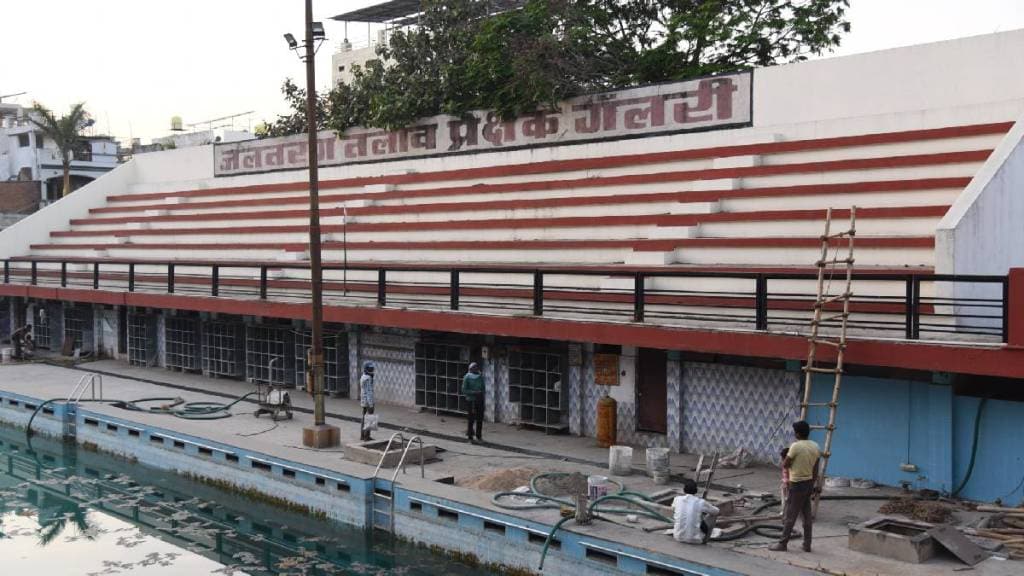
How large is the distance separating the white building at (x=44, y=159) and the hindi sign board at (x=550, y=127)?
26.6 metres

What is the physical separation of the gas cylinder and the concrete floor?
300mm

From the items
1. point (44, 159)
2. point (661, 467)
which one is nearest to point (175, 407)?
point (661, 467)

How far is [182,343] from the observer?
2834cm

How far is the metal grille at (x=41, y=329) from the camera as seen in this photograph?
33656mm

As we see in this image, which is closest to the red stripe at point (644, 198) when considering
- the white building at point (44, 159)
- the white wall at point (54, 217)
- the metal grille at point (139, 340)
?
the metal grille at point (139, 340)

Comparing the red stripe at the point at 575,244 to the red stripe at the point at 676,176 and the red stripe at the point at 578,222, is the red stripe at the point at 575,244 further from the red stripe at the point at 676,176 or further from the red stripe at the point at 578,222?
the red stripe at the point at 676,176

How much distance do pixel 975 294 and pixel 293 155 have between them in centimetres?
2463

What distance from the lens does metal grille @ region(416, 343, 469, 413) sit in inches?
817

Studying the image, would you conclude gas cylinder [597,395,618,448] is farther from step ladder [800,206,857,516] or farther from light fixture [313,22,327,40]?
light fixture [313,22,327,40]

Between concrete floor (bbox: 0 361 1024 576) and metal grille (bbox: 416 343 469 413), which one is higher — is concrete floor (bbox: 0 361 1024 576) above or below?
below

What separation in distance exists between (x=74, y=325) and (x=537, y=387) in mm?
19873

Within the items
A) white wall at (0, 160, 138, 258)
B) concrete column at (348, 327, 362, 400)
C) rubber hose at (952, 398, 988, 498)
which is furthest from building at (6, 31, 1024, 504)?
white wall at (0, 160, 138, 258)

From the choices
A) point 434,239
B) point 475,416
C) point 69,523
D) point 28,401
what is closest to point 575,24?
point 434,239

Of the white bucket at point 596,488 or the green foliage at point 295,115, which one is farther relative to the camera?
the green foliage at point 295,115
